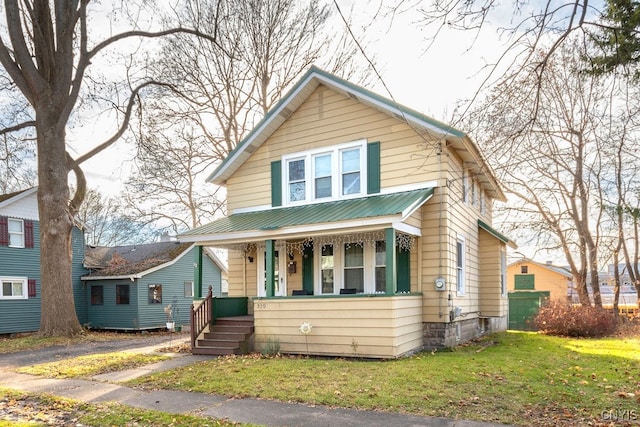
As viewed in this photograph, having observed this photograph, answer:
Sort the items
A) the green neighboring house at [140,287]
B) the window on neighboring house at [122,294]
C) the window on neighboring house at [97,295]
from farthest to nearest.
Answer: the window on neighboring house at [97,295] < the window on neighboring house at [122,294] < the green neighboring house at [140,287]

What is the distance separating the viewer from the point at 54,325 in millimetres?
16203

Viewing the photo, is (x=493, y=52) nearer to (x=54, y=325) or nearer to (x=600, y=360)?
(x=600, y=360)

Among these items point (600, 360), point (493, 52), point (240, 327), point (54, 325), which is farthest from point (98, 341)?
point (493, 52)

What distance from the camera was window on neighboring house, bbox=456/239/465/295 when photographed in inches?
495

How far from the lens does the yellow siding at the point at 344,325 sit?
31.2ft

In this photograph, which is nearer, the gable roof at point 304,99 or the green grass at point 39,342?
the gable roof at point 304,99

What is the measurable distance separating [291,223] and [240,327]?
9.97 feet

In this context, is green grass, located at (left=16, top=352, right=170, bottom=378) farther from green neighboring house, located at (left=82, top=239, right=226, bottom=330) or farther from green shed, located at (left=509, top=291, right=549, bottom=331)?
green shed, located at (left=509, top=291, right=549, bottom=331)

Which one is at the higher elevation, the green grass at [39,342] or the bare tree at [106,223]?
the bare tree at [106,223]

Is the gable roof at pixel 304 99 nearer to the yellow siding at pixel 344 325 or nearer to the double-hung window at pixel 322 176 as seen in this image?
the double-hung window at pixel 322 176

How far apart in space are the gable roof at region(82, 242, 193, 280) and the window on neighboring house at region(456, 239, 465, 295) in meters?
15.2

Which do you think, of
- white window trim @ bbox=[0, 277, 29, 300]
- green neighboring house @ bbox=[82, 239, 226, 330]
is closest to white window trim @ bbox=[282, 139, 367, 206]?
green neighboring house @ bbox=[82, 239, 226, 330]

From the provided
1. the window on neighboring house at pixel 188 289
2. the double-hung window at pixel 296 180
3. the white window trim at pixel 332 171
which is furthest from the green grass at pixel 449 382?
the window on neighboring house at pixel 188 289

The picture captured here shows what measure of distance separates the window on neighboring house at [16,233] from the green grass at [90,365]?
11586 mm
